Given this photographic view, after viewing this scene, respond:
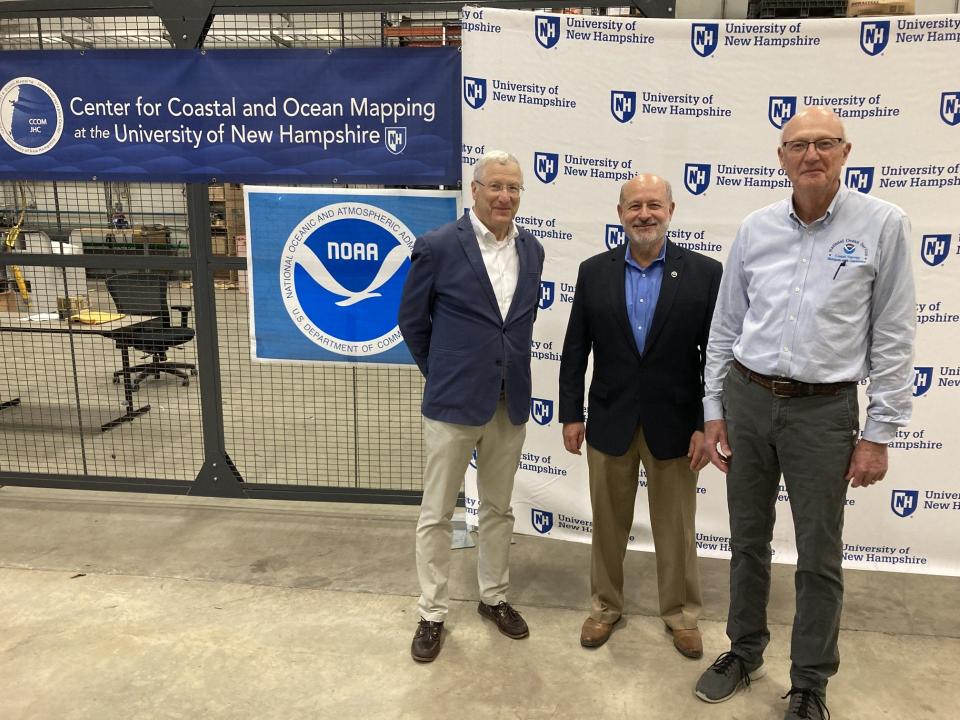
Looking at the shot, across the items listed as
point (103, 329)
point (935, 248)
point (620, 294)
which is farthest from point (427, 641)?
point (103, 329)

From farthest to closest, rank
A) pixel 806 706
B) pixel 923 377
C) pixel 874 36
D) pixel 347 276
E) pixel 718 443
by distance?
pixel 347 276, pixel 923 377, pixel 874 36, pixel 718 443, pixel 806 706

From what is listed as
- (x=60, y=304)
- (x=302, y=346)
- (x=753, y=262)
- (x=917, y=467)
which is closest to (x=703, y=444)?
(x=753, y=262)

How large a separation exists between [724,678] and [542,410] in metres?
1.39

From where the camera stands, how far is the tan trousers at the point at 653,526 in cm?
262

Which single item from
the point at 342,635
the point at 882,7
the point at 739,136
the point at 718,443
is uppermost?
the point at 882,7

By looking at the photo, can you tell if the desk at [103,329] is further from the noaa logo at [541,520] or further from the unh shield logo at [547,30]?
the unh shield logo at [547,30]

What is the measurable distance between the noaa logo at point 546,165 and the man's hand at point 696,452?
1352 millimetres

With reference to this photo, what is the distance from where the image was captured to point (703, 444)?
2457 mm

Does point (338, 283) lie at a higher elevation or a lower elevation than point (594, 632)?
higher

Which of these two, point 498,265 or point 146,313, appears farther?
point 146,313

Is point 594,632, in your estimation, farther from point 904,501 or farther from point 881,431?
point 904,501

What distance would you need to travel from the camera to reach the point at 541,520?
138 inches

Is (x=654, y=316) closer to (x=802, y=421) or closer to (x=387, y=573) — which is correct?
Answer: (x=802, y=421)

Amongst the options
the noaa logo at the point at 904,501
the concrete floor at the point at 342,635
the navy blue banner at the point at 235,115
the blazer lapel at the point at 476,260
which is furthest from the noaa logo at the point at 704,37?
the concrete floor at the point at 342,635
